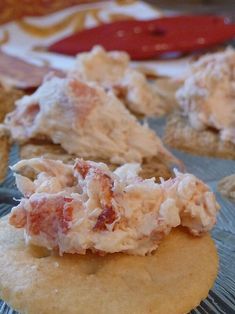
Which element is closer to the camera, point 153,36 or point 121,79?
point 121,79

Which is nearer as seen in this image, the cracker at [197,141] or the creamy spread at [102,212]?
the creamy spread at [102,212]

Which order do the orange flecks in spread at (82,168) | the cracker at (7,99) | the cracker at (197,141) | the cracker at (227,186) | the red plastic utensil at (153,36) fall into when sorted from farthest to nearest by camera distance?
the red plastic utensil at (153,36), the cracker at (7,99), the cracker at (197,141), the cracker at (227,186), the orange flecks in spread at (82,168)

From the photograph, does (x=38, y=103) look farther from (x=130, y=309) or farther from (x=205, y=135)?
(x=130, y=309)

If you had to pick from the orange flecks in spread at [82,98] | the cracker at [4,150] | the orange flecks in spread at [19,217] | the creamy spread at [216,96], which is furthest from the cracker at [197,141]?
the orange flecks in spread at [19,217]

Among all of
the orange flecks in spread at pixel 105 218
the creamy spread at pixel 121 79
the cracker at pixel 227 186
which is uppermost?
the orange flecks in spread at pixel 105 218

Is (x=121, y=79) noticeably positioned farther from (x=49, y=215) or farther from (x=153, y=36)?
(x=49, y=215)

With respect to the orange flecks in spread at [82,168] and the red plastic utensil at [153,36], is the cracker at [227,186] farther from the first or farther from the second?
the red plastic utensil at [153,36]

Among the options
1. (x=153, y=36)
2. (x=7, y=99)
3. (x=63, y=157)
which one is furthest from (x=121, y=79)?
(x=153, y=36)
